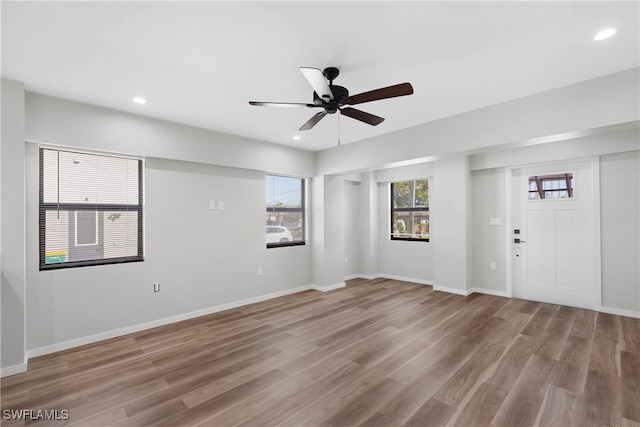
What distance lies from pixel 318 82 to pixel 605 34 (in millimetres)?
2110

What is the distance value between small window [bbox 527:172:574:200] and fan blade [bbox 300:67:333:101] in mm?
4034

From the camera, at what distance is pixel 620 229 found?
3.89 meters

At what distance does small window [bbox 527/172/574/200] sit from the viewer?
4.40 m

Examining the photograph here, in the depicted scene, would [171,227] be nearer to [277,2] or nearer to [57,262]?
[57,262]

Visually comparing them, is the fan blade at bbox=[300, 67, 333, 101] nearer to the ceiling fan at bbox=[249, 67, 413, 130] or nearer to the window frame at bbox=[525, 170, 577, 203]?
the ceiling fan at bbox=[249, 67, 413, 130]

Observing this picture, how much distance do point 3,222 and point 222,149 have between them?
2.46m

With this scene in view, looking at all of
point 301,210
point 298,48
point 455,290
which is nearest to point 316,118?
point 298,48

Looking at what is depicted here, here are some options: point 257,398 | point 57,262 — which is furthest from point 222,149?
point 257,398

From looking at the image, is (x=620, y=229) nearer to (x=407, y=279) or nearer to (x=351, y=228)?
(x=407, y=279)

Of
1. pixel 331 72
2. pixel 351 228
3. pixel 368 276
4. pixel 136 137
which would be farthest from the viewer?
pixel 351 228

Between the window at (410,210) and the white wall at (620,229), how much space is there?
2635mm

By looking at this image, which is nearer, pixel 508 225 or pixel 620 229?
pixel 620 229

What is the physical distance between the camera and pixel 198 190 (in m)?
4.19

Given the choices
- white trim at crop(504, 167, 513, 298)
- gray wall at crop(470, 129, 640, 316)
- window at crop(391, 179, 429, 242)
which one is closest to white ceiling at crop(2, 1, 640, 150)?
gray wall at crop(470, 129, 640, 316)
